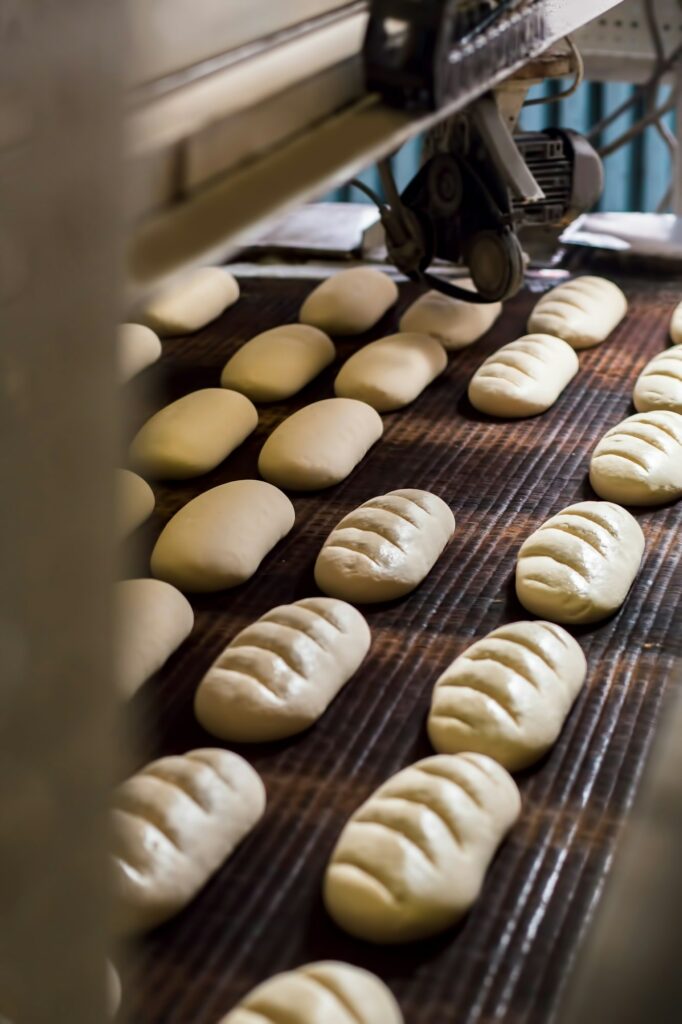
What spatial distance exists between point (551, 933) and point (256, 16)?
3.46 feet

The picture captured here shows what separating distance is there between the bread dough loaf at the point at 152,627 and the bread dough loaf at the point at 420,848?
0.44 metres

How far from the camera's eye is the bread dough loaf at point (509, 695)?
1.63 meters

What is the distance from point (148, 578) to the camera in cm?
209

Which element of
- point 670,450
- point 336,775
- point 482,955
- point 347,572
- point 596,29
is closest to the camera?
point 482,955

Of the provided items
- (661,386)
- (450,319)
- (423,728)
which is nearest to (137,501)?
(423,728)

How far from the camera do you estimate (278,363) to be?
8.76ft

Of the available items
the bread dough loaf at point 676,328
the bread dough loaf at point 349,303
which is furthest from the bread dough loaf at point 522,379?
the bread dough loaf at point 349,303

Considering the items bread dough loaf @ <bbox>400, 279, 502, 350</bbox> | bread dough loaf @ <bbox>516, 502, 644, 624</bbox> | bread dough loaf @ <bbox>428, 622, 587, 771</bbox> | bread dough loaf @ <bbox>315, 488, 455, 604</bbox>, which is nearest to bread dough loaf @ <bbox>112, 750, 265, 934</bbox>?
bread dough loaf @ <bbox>428, 622, 587, 771</bbox>

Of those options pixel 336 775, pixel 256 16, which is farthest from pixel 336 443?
pixel 256 16

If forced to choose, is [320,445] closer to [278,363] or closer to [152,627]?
[278,363]

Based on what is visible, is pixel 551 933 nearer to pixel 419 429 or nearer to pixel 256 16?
Answer: pixel 256 16

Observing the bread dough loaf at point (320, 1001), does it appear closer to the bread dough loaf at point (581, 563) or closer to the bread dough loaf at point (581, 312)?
the bread dough loaf at point (581, 563)

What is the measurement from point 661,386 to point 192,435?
98 cm

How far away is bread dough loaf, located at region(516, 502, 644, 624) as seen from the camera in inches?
75.7
